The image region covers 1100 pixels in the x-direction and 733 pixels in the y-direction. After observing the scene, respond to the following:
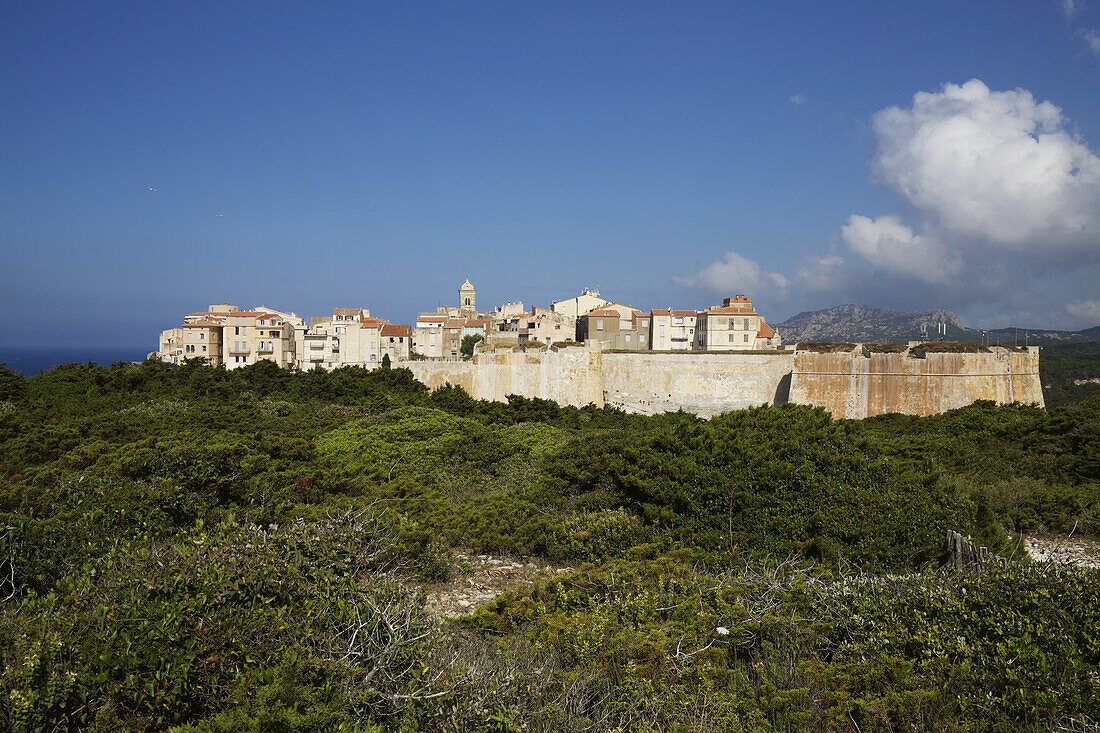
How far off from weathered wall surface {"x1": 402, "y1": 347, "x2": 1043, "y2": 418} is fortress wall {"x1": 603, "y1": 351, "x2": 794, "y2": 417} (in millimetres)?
45

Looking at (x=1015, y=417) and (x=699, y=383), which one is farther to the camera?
(x=699, y=383)

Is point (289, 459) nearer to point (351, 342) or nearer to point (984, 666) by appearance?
point (984, 666)

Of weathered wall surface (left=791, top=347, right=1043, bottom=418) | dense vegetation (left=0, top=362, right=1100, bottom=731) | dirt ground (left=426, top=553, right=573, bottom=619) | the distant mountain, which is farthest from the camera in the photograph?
the distant mountain

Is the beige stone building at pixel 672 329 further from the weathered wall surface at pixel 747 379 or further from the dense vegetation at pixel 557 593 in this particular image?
the dense vegetation at pixel 557 593

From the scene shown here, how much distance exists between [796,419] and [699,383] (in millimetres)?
20288

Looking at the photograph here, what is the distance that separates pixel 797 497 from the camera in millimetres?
7707

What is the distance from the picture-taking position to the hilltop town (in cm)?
4450

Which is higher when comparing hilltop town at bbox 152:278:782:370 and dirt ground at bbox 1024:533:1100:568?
hilltop town at bbox 152:278:782:370

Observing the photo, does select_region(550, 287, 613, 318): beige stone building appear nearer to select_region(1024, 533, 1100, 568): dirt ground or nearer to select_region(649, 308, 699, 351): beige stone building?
select_region(649, 308, 699, 351): beige stone building

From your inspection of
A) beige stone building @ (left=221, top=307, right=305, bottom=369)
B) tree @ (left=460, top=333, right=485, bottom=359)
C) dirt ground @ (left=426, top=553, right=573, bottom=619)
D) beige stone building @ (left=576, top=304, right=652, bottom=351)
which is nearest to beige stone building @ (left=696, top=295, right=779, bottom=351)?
beige stone building @ (left=576, top=304, right=652, bottom=351)

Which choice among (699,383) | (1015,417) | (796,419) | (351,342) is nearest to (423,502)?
(796,419)

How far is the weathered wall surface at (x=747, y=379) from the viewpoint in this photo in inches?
948

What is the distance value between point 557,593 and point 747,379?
25090mm

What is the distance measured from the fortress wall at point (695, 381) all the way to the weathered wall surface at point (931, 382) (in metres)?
3.71
